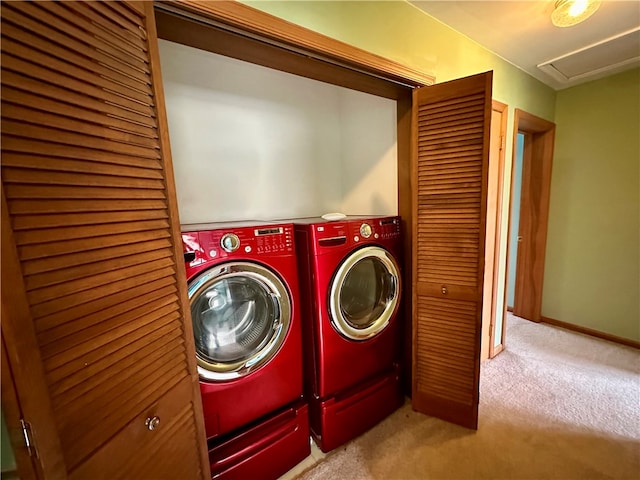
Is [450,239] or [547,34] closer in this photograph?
[450,239]

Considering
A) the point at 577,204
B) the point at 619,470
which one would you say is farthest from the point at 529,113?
the point at 619,470

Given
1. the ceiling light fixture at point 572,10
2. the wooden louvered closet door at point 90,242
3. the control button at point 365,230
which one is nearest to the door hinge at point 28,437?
the wooden louvered closet door at point 90,242

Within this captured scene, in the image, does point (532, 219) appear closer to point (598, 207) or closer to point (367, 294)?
point (598, 207)

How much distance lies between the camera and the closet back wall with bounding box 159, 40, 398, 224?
5.02 feet

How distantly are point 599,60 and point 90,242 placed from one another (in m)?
3.17

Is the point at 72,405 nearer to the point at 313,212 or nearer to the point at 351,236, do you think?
the point at 351,236

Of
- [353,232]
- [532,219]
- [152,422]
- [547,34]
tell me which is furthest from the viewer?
[532,219]

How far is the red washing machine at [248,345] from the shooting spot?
3.63ft

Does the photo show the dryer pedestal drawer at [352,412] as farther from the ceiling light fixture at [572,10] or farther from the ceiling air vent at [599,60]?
the ceiling air vent at [599,60]

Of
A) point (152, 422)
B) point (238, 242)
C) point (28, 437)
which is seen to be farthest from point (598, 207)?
point (28, 437)

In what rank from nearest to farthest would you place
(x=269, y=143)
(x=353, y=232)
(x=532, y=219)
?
(x=353, y=232), (x=269, y=143), (x=532, y=219)

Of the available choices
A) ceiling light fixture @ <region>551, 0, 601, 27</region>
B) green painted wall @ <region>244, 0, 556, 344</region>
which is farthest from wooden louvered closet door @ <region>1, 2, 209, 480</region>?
ceiling light fixture @ <region>551, 0, 601, 27</region>

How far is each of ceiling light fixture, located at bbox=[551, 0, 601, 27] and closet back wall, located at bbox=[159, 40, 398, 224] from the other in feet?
2.84

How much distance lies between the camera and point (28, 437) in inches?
20.6
